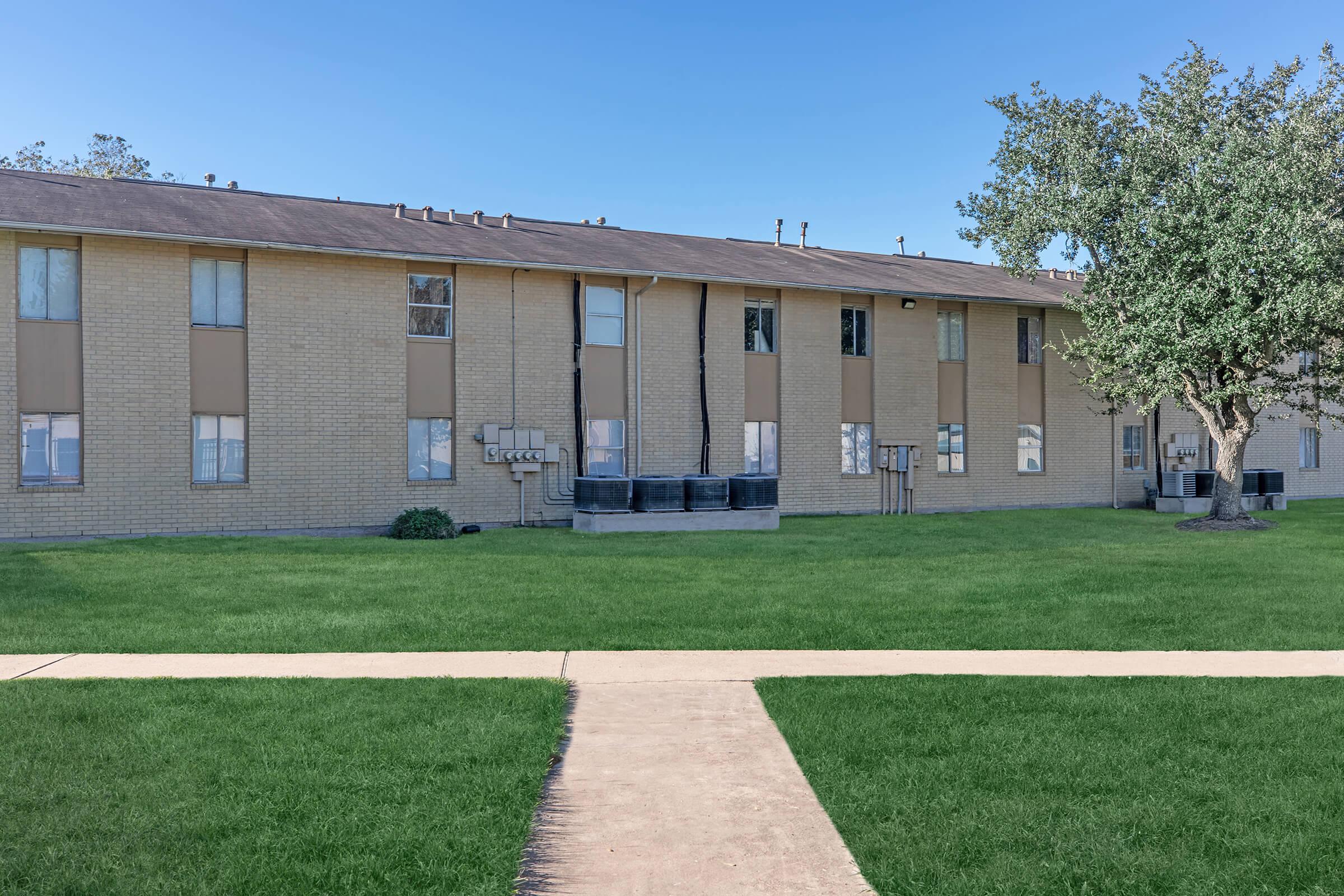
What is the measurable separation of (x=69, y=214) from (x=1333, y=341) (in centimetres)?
2486

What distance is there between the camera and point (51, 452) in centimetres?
1898

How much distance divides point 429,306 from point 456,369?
1.37 m

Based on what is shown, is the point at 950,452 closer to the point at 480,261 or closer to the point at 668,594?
the point at 480,261

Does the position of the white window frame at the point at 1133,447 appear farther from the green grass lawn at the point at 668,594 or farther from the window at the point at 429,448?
the window at the point at 429,448

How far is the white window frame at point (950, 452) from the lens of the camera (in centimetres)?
2711

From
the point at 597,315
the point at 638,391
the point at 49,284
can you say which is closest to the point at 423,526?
the point at 638,391

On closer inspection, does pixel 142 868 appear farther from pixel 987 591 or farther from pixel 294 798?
pixel 987 591

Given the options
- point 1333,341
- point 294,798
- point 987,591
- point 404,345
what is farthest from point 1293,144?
point 294,798

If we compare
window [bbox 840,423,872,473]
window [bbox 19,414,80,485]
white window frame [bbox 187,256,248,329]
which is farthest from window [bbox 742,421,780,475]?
window [bbox 19,414,80,485]

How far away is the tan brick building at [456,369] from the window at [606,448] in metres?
0.05

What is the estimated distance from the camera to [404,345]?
21484 mm

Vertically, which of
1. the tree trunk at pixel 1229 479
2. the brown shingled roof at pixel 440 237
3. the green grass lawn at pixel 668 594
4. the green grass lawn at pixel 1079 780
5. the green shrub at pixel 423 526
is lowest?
the green grass lawn at pixel 1079 780

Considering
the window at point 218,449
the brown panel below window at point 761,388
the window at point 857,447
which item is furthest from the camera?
the window at point 857,447

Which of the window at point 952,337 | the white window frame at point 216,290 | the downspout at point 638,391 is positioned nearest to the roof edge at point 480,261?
the white window frame at point 216,290
